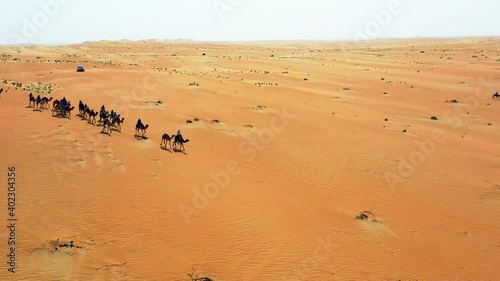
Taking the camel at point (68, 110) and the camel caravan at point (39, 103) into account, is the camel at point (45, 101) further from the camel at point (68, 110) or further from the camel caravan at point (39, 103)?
the camel at point (68, 110)

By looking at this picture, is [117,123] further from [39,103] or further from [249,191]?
[249,191]

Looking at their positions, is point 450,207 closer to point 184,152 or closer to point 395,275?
point 395,275

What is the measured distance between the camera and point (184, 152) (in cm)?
2033

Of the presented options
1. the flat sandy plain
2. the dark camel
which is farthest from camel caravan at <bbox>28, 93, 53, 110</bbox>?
the dark camel

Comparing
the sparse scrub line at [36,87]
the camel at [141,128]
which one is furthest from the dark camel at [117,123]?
the sparse scrub line at [36,87]

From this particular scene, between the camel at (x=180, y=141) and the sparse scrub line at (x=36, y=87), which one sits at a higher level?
the sparse scrub line at (x=36, y=87)

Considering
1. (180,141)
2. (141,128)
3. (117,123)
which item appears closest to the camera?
(180,141)

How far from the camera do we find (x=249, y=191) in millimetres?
16797

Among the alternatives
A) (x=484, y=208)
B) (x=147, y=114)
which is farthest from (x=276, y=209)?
(x=147, y=114)

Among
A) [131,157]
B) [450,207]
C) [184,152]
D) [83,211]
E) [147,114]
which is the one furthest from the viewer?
[147,114]

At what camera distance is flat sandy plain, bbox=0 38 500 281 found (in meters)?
11.6

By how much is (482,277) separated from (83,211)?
14.2 metres

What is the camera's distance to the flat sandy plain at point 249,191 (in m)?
11.6

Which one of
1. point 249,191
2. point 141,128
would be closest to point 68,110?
point 141,128
